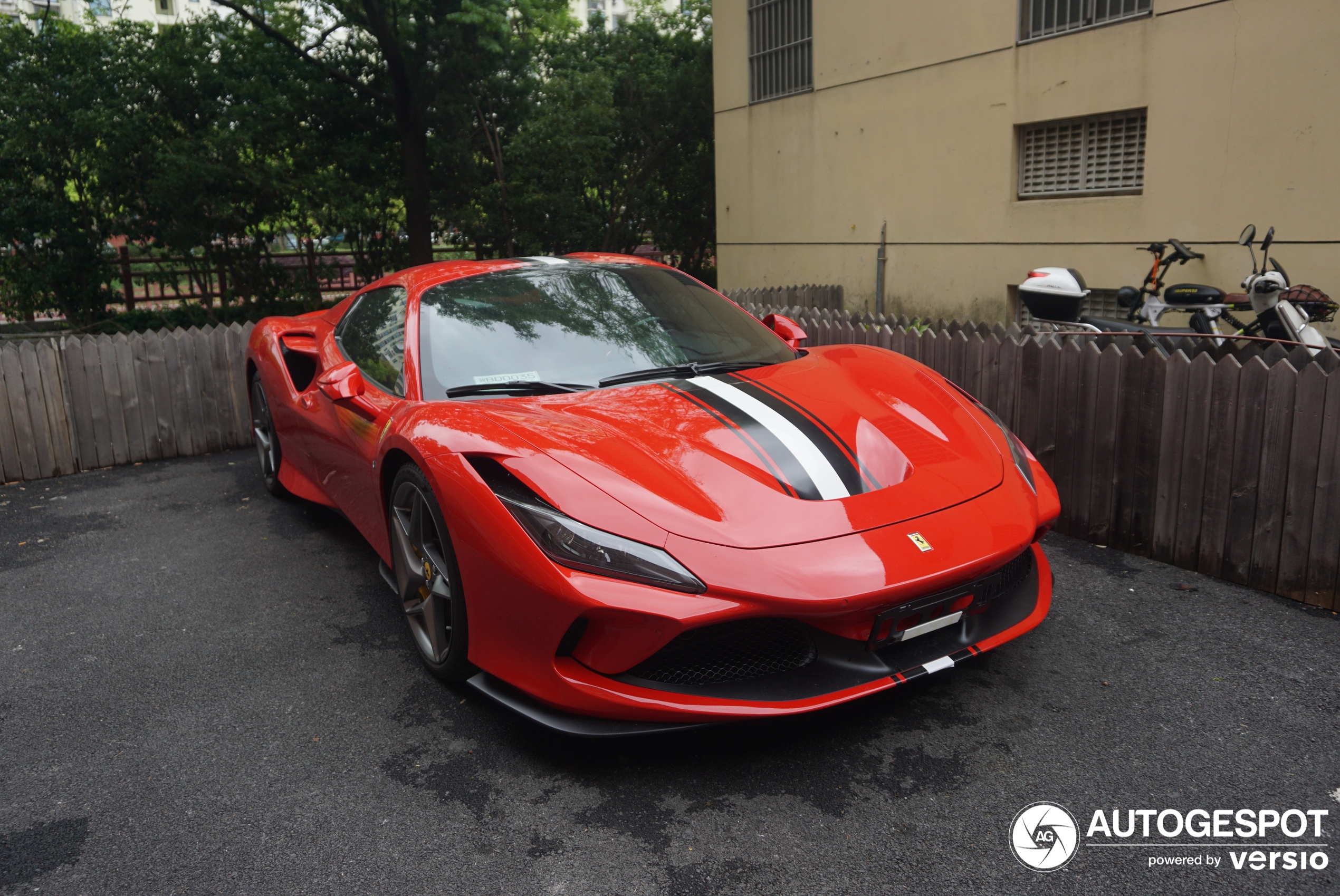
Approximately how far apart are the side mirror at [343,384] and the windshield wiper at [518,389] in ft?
1.75

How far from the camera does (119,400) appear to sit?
6711mm

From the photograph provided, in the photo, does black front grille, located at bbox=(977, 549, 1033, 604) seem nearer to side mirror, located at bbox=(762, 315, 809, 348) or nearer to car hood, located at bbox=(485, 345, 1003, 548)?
car hood, located at bbox=(485, 345, 1003, 548)

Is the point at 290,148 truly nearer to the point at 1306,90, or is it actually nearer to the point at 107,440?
the point at 107,440

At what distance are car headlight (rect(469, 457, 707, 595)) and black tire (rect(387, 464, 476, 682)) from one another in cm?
39

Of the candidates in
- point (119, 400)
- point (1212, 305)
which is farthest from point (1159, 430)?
point (119, 400)

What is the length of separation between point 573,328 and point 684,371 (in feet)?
1.60

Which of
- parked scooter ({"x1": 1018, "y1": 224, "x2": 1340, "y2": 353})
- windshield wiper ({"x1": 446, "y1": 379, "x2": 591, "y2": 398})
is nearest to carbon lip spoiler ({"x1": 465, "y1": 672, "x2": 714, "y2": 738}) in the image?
windshield wiper ({"x1": 446, "y1": 379, "x2": 591, "y2": 398})

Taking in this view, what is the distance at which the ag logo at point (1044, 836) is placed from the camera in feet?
7.16

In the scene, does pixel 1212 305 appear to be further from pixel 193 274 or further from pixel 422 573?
pixel 193 274

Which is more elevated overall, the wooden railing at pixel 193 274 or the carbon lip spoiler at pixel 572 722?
the wooden railing at pixel 193 274

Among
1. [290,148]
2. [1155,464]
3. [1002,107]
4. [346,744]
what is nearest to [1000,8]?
[1002,107]

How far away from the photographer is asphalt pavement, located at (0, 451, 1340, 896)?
7.27 ft

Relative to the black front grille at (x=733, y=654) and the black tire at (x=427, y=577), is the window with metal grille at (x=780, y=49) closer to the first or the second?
the black tire at (x=427, y=577)

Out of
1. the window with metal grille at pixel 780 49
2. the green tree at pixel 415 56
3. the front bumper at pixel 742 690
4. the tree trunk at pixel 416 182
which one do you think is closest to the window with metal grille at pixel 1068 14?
the window with metal grille at pixel 780 49
